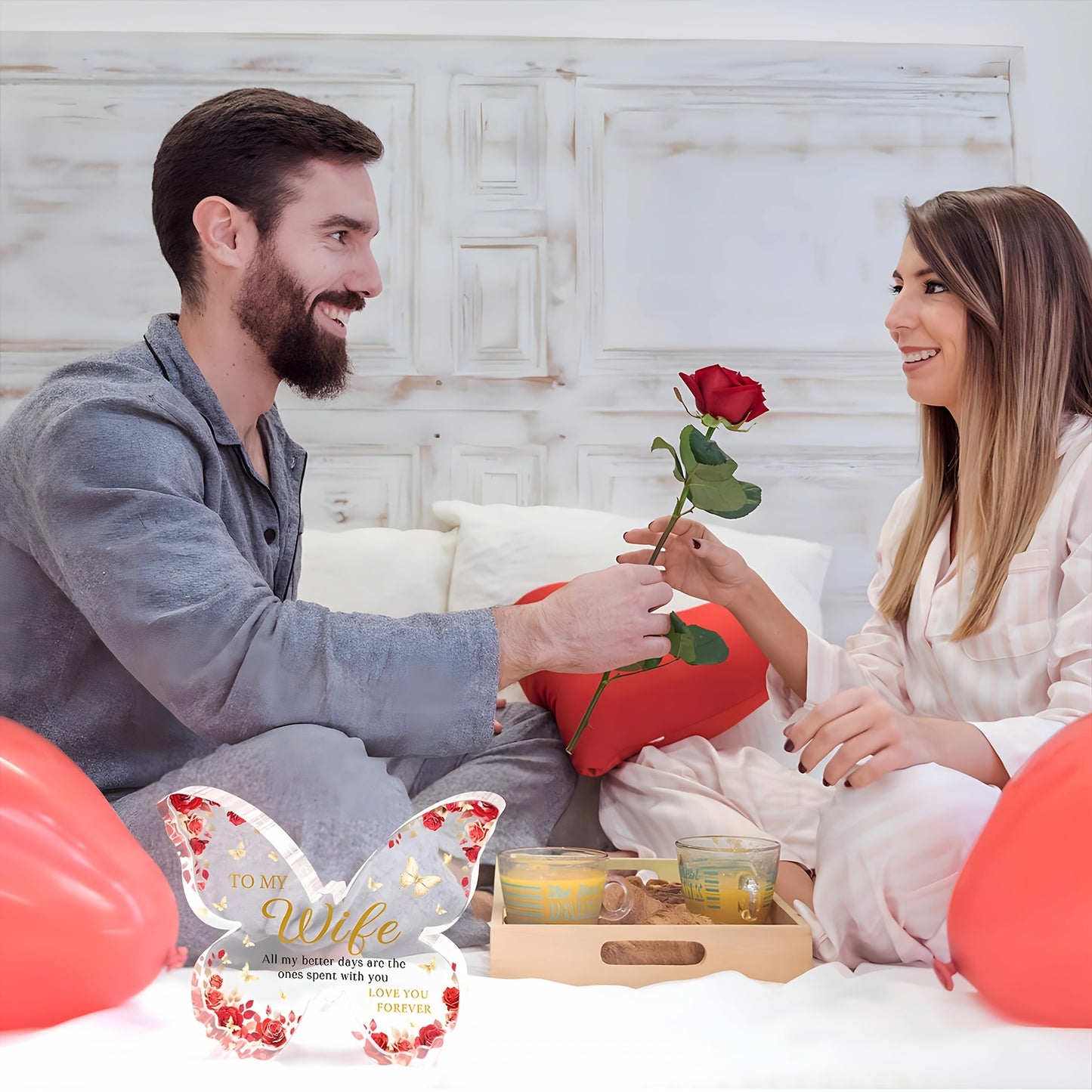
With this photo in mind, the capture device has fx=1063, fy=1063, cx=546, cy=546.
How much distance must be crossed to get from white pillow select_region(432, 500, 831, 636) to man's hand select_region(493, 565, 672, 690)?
2.33ft

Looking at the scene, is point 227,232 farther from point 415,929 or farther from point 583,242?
point 583,242

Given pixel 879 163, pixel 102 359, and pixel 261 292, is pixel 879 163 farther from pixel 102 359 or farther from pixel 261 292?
pixel 102 359

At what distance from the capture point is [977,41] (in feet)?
7.22

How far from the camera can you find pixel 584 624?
1.06 m

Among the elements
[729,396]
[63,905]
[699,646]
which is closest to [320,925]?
[63,905]

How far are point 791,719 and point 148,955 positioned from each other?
814mm

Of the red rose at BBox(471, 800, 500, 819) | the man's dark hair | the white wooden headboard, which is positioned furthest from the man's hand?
the white wooden headboard

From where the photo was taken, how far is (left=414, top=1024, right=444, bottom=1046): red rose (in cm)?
79

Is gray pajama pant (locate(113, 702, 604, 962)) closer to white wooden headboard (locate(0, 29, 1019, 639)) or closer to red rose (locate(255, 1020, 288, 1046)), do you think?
red rose (locate(255, 1020, 288, 1046))

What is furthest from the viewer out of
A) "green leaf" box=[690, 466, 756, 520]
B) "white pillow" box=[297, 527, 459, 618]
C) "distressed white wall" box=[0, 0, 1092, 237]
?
"distressed white wall" box=[0, 0, 1092, 237]

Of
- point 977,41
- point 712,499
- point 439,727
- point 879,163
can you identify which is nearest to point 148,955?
point 439,727

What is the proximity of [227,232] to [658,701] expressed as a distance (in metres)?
0.84

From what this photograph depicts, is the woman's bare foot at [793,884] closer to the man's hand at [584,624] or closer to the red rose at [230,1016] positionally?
the man's hand at [584,624]

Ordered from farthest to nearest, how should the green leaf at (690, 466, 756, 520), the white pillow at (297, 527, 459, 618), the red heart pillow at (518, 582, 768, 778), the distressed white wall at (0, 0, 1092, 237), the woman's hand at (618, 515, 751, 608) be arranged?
the distressed white wall at (0, 0, 1092, 237)
the white pillow at (297, 527, 459, 618)
the red heart pillow at (518, 582, 768, 778)
the woman's hand at (618, 515, 751, 608)
the green leaf at (690, 466, 756, 520)
